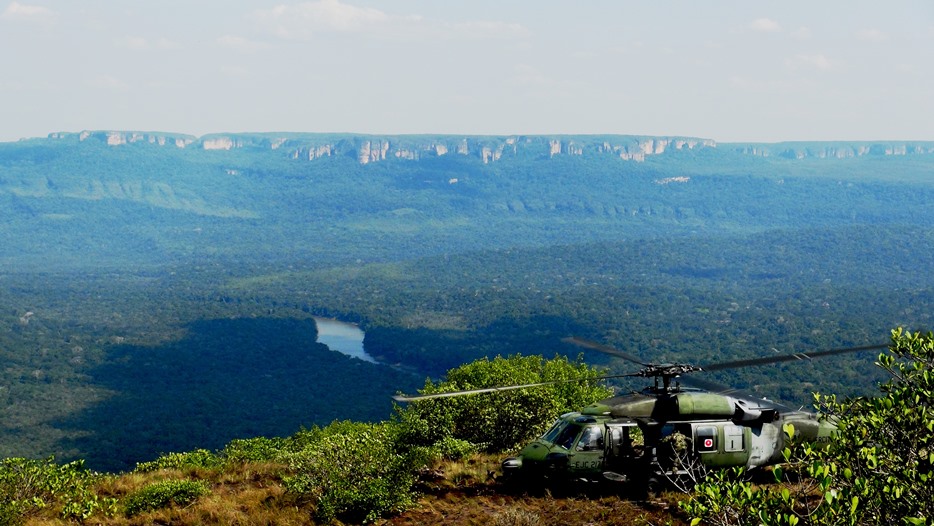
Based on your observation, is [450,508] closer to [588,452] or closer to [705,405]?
A: [588,452]

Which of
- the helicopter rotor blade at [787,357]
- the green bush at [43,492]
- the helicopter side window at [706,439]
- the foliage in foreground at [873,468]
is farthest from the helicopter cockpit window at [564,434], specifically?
the green bush at [43,492]

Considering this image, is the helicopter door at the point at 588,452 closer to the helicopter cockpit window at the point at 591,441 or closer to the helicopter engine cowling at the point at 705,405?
the helicopter cockpit window at the point at 591,441

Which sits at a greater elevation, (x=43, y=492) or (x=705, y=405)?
(x=705, y=405)

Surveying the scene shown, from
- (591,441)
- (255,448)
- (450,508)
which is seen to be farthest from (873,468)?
(255,448)

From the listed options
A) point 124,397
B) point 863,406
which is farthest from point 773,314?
point 863,406

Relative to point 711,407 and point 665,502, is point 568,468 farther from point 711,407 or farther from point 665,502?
point 711,407

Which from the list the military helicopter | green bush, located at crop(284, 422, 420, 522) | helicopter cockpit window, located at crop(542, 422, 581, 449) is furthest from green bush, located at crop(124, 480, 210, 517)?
helicopter cockpit window, located at crop(542, 422, 581, 449)
